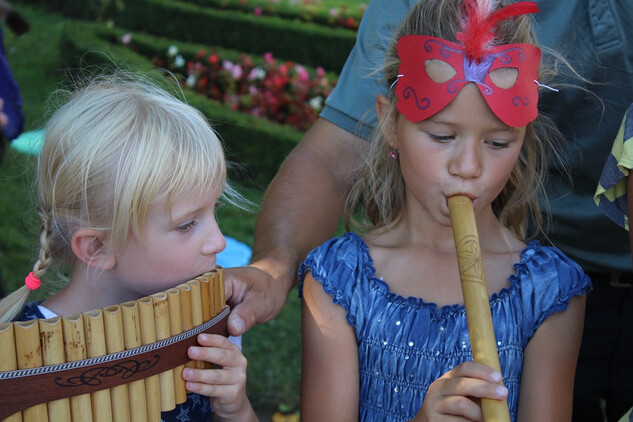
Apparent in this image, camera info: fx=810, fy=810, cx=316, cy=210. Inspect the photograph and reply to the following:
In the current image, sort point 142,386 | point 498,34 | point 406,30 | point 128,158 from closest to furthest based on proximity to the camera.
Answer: point 142,386 < point 128,158 < point 498,34 < point 406,30

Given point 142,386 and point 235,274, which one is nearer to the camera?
point 142,386

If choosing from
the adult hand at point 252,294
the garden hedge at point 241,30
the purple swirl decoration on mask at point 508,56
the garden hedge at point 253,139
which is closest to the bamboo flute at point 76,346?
the adult hand at point 252,294

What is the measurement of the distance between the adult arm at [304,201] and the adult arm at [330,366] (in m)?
0.28

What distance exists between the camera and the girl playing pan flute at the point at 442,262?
2285 millimetres

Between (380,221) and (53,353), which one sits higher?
(380,221)

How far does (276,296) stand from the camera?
2.66m

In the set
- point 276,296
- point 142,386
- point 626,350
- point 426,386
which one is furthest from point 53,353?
point 626,350

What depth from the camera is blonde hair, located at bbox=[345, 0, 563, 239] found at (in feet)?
7.96

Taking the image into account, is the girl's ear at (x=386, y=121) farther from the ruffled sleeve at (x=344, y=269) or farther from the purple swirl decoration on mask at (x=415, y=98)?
the ruffled sleeve at (x=344, y=269)

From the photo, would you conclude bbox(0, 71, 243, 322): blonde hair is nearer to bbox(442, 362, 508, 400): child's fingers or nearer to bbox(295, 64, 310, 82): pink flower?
bbox(442, 362, 508, 400): child's fingers

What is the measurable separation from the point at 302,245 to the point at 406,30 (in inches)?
34.8

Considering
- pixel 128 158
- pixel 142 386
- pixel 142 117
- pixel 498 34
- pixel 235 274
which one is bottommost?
pixel 142 386

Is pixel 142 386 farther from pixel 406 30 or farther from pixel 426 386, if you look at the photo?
pixel 406 30

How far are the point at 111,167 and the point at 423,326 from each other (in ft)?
3.36
